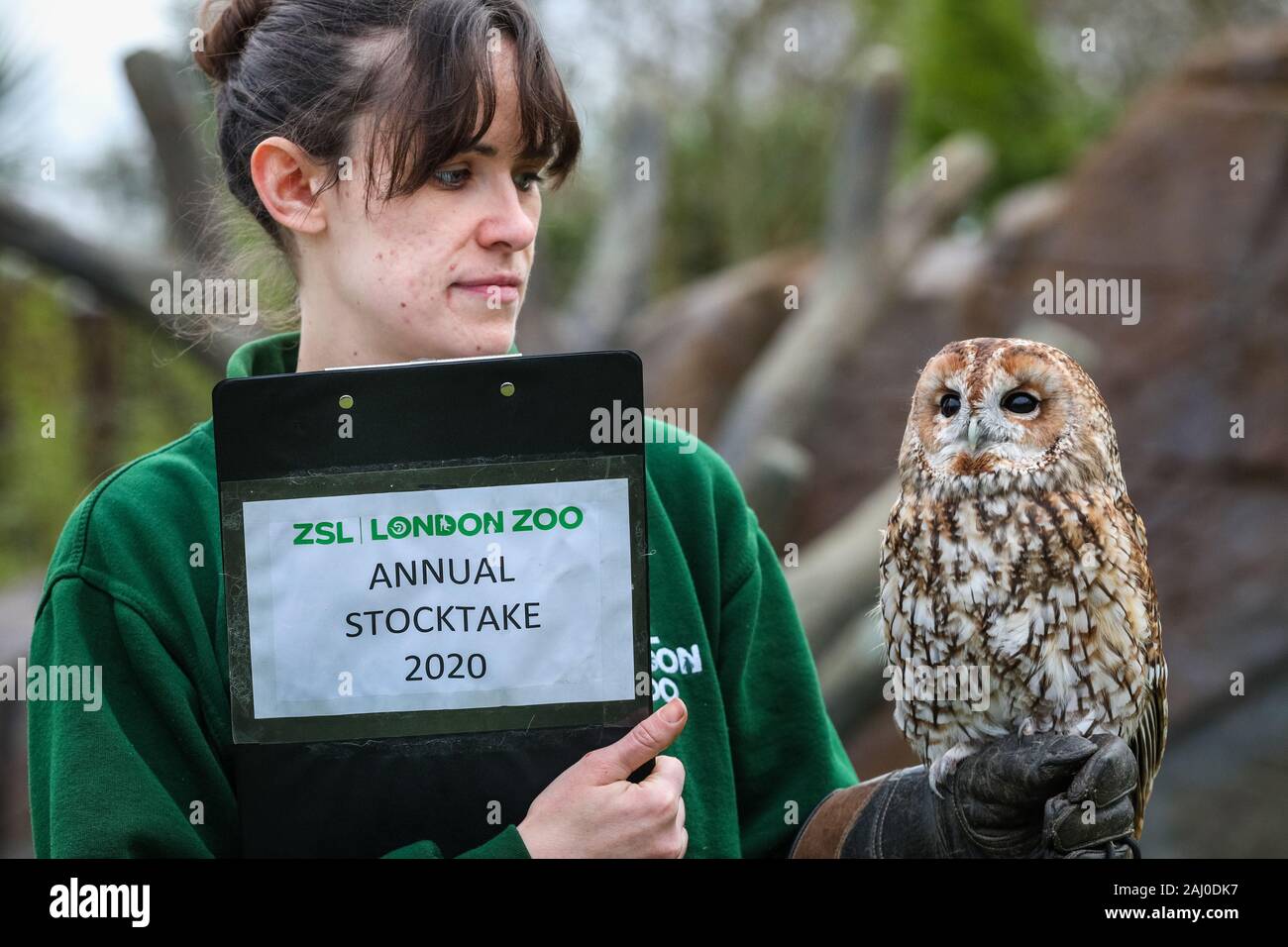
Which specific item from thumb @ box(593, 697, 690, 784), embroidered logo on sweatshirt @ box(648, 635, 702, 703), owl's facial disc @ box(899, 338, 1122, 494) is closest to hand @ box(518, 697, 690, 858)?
thumb @ box(593, 697, 690, 784)

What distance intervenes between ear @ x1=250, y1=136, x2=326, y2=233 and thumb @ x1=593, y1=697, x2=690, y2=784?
52 centimetres

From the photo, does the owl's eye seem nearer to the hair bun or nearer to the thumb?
the thumb

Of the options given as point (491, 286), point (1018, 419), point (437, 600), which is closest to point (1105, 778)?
point (1018, 419)

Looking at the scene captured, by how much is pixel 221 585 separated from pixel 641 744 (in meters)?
0.38

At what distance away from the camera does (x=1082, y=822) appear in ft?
3.00

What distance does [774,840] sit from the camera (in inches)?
45.6

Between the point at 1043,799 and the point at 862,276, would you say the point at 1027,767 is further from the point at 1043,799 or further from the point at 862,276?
the point at 862,276

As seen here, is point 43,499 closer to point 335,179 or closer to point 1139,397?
point 1139,397

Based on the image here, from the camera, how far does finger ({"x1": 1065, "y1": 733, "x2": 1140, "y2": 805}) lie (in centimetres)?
91

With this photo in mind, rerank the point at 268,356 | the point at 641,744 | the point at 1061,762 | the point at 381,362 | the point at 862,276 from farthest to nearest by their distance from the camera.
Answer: the point at 862,276 < the point at 268,356 < the point at 381,362 < the point at 1061,762 < the point at 641,744

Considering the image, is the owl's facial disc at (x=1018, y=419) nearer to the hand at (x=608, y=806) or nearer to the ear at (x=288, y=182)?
the hand at (x=608, y=806)

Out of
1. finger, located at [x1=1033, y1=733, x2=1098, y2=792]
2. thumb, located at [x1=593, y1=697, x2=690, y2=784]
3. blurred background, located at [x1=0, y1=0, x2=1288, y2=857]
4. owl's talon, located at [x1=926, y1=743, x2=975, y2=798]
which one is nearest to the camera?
thumb, located at [x1=593, y1=697, x2=690, y2=784]
